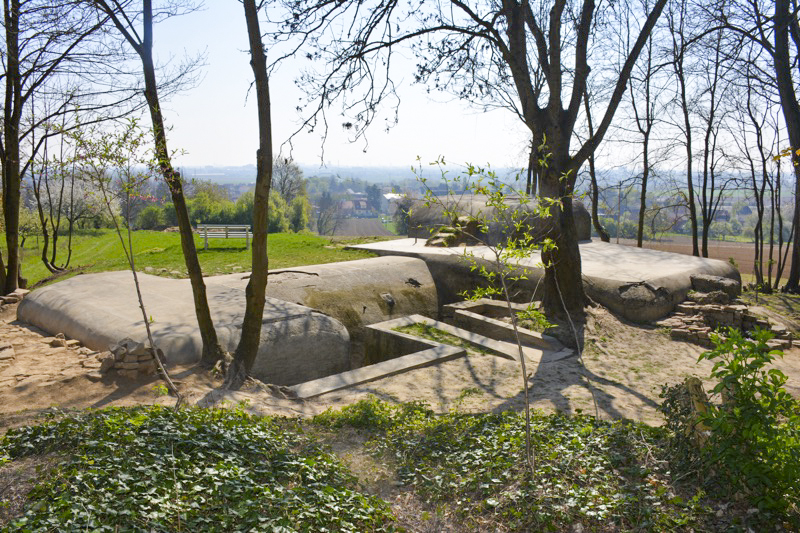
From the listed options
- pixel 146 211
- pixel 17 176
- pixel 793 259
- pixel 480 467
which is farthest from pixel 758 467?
pixel 146 211

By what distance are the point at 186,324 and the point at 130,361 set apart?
119 cm

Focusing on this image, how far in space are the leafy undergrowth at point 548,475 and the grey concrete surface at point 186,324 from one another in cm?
228

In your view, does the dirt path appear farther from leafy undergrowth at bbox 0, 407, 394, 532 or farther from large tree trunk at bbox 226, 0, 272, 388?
leafy undergrowth at bbox 0, 407, 394, 532

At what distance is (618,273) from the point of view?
11.4 m

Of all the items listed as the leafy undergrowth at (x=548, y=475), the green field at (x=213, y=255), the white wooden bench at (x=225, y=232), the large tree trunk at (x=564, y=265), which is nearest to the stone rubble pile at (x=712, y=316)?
the large tree trunk at (x=564, y=265)

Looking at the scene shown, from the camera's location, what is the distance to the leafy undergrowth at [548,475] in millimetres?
3555

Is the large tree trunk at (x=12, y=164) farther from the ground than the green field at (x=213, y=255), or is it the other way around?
the large tree trunk at (x=12, y=164)

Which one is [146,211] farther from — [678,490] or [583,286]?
[678,490]

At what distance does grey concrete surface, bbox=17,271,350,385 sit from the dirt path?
319 mm

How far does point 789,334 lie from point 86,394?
9.75 meters

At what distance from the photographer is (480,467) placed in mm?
4344

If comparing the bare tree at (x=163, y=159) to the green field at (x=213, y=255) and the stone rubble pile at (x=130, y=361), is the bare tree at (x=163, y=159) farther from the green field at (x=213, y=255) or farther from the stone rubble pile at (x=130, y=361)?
the green field at (x=213, y=255)

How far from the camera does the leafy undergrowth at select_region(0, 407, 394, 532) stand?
3115 mm

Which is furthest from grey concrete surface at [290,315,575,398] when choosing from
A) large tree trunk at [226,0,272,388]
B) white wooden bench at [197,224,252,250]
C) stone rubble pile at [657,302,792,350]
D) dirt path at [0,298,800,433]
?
white wooden bench at [197,224,252,250]
